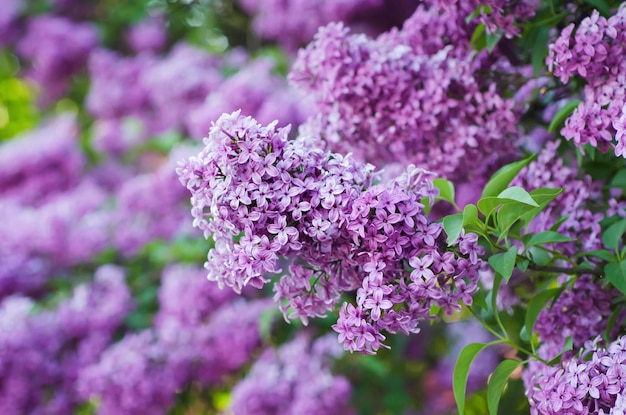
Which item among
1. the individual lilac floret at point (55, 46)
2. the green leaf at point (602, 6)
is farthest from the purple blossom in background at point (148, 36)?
the green leaf at point (602, 6)

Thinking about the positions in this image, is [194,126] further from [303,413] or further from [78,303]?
[303,413]

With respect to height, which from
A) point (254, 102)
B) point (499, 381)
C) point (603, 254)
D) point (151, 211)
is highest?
point (603, 254)

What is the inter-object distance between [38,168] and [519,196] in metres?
3.23

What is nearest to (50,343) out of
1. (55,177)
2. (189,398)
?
(189,398)

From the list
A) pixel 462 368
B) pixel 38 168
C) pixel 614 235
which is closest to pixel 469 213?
pixel 462 368

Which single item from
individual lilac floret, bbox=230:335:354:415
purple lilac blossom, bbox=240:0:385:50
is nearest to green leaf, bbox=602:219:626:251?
individual lilac floret, bbox=230:335:354:415

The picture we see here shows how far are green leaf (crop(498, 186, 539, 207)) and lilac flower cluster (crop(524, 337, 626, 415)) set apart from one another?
313 mm

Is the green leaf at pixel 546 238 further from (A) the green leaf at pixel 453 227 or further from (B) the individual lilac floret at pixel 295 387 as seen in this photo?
(B) the individual lilac floret at pixel 295 387

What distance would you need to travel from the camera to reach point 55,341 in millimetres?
3037

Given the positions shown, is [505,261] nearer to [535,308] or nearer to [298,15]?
[535,308]

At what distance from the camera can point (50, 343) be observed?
301cm

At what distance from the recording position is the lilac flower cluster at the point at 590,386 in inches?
52.2

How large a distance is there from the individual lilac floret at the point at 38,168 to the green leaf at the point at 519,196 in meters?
3.14

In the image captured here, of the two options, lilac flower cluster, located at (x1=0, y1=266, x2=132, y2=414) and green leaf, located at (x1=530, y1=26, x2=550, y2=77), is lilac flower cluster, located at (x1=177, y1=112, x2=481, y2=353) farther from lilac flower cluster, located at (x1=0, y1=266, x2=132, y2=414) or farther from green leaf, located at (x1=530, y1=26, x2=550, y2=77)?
lilac flower cluster, located at (x1=0, y1=266, x2=132, y2=414)
